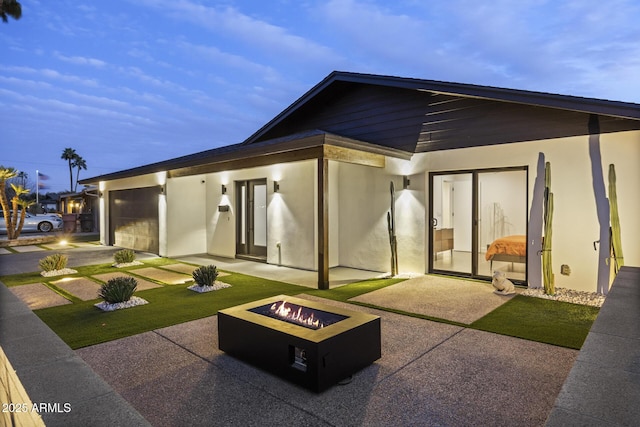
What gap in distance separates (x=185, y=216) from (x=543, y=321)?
933 cm

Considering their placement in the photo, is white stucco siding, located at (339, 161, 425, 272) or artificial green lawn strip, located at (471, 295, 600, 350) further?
white stucco siding, located at (339, 161, 425, 272)

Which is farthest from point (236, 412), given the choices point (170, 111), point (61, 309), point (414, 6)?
point (170, 111)

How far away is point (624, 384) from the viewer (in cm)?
197

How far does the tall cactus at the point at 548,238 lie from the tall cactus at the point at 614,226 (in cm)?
78

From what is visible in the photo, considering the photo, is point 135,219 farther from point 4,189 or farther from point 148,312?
point 148,312

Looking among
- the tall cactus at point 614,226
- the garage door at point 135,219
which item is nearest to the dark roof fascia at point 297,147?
the garage door at point 135,219

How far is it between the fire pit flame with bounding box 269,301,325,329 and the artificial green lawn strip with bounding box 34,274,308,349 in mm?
1671

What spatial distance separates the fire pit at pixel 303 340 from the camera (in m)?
2.86

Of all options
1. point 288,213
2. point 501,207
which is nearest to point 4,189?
point 288,213

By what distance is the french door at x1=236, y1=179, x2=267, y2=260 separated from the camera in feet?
32.2

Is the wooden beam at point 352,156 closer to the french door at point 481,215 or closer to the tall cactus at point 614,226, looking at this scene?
the french door at point 481,215

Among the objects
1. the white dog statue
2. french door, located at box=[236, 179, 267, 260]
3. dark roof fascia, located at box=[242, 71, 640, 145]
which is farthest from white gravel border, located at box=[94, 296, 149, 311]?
dark roof fascia, located at box=[242, 71, 640, 145]

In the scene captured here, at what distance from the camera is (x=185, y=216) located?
10.9 meters

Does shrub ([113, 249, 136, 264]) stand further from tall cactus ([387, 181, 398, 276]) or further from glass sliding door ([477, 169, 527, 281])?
glass sliding door ([477, 169, 527, 281])
